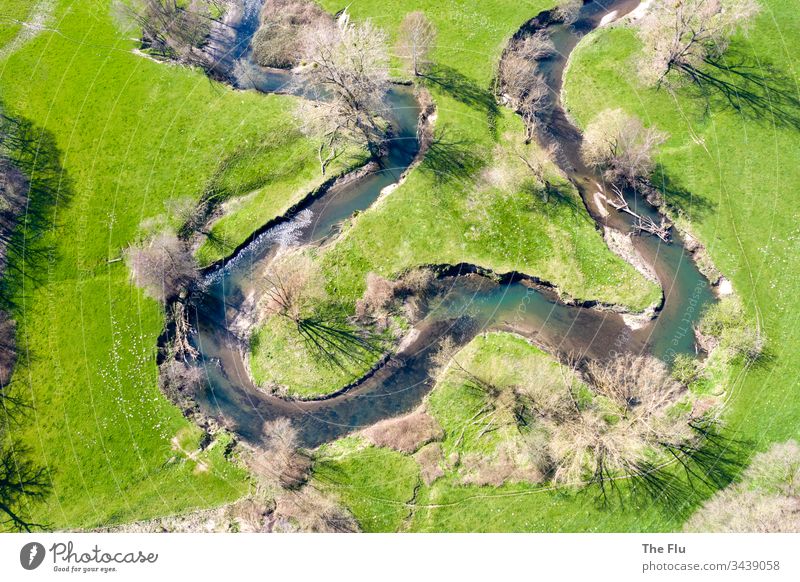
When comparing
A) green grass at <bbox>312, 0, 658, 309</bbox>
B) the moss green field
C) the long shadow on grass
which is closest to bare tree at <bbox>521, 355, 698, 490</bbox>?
the long shadow on grass

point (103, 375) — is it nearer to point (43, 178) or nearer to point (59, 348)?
point (59, 348)

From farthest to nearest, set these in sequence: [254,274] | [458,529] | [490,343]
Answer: [254,274] < [490,343] < [458,529]

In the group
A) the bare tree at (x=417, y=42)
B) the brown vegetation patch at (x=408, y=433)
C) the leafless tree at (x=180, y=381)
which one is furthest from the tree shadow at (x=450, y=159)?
the leafless tree at (x=180, y=381)

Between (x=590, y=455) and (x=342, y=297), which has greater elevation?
(x=342, y=297)

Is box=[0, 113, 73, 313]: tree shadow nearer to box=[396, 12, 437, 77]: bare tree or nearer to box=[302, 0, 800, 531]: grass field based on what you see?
box=[302, 0, 800, 531]: grass field

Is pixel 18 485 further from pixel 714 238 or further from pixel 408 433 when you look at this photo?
pixel 714 238

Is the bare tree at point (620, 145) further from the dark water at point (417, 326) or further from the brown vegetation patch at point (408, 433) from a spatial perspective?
the brown vegetation patch at point (408, 433)

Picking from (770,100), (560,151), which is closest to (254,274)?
(560,151)
